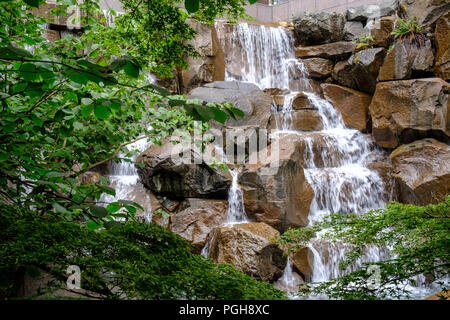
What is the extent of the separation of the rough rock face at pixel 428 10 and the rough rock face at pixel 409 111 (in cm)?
282

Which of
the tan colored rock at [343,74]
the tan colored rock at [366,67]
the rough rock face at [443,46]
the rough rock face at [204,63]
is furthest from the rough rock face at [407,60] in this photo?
the rough rock face at [204,63]

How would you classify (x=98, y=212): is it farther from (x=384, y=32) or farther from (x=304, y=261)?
(x=384, y=32)

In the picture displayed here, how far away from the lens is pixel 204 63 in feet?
39.7

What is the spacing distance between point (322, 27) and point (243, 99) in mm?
6480

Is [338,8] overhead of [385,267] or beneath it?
overhead

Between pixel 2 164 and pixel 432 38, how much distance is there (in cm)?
1253

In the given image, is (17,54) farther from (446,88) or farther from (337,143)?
(446,88)

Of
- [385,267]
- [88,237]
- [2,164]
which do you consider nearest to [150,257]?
[88,237]

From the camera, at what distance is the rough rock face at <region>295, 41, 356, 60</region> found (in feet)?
42.0

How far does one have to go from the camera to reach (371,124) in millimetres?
11398

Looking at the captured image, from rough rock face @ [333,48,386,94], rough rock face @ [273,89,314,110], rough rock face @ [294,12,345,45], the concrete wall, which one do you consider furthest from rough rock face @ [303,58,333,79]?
the concrete wall

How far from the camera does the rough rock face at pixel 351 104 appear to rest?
11.4 meters

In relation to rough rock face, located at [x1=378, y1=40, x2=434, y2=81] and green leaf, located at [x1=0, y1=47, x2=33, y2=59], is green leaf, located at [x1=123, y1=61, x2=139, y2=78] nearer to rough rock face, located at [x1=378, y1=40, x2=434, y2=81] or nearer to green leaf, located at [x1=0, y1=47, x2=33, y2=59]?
green leaf, located at [x1=0, y1=47, x2=33, y2=59]

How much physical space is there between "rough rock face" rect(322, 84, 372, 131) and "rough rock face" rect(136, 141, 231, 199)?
610cm
